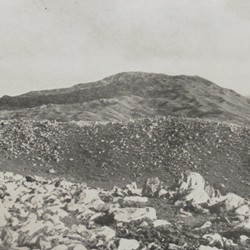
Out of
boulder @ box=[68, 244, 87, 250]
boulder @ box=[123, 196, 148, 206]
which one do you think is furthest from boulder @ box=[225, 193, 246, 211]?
boulder @ box=[68, 244, 87, 250]

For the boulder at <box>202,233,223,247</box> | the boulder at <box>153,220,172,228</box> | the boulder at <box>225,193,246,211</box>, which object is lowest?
the boulder at <box>202,233,223,247</box>

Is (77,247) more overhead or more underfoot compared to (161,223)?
more underfoot

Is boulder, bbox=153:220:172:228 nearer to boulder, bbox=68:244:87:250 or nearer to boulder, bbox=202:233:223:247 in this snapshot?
boulder, bbox=202:233:223:247

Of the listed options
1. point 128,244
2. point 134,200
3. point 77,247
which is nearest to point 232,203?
point 134,200

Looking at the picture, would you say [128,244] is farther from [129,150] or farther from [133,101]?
[133,101]

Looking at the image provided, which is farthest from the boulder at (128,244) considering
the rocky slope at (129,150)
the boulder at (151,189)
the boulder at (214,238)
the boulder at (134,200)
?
the rocky slope at (129,150)

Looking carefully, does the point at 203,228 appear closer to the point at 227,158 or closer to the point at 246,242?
the point at 246,242

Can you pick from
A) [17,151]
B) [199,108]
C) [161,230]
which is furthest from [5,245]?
[199,108]
